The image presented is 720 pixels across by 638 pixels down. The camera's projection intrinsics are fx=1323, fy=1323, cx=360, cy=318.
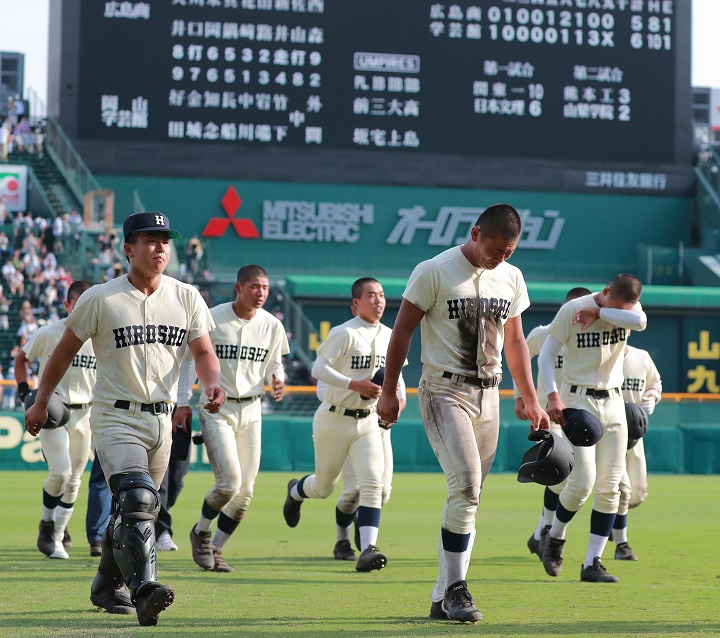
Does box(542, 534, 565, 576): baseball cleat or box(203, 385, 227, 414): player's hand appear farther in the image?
box(542, 534, 565, 576): baseball cleat

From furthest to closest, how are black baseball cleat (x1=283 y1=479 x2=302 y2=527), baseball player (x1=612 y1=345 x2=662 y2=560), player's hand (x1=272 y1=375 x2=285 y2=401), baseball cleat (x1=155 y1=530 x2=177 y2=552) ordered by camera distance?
baseball player (x1=612 y1=345 x2=662 y2=560)
black baseball cleat (x1=283 y1=479 x2=302 y2=527)
baseball cleat (x1=155 y1=530 x2=177 y2=552)
player's hand (x1=272 y1=375 x2=285 y2=401)

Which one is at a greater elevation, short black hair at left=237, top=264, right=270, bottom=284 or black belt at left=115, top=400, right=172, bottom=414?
short black hair at left=237, top=264, right=270, bottom=284

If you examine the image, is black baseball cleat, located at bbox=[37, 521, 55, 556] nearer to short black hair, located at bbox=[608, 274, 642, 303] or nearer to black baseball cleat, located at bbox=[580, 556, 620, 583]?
black baseball cleat, located at bbox=[580, 556, 620, 583]

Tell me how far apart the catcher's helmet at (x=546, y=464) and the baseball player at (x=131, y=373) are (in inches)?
67.8

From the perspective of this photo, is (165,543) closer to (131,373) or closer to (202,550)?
(202,550)

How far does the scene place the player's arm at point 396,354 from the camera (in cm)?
688

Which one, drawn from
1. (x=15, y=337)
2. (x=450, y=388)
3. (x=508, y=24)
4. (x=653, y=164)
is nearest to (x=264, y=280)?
(x=450, y=388)

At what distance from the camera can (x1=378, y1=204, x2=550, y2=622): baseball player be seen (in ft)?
22.3

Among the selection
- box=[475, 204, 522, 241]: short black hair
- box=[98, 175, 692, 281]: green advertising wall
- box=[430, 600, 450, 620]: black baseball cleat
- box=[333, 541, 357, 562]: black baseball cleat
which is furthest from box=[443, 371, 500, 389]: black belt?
box=[98, 175, 692, 281]: green advertising wall

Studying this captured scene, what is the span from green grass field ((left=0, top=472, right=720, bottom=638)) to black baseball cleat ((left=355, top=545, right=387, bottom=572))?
0.28 ft

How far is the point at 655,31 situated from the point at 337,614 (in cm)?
2924

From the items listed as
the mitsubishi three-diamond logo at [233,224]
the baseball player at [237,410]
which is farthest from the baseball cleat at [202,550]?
the mitsubishi three-diamond logo at [233,224]

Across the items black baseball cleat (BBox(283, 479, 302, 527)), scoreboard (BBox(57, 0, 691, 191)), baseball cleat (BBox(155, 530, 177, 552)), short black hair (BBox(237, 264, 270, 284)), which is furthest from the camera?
scoreboard (BBox(57, 0, 691, 191))

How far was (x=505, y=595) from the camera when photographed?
25.8 ft
